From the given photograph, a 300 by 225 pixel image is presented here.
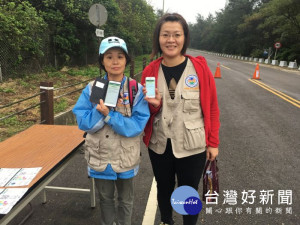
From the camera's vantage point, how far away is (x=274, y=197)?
127 inches

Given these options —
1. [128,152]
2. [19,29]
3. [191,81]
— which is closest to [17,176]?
[128,152]

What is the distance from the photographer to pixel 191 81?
205 cm

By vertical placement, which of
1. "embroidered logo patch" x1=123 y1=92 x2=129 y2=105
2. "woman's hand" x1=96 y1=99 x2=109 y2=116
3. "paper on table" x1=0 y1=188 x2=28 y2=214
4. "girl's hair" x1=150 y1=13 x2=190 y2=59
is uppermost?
"girl's hair" x1=150 y1=13 x2=190 y2=59

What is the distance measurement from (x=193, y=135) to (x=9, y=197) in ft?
4.56

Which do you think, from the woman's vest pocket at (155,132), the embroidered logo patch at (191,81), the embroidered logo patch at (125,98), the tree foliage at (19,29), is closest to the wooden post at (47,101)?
the embroidered logo patch at (125,98)

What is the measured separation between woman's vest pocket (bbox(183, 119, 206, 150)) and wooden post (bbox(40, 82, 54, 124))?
2.61 metres

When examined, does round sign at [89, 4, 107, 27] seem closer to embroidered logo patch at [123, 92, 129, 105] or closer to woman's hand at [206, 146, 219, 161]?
embroidered logo patch at [123, 92, 129, 105]

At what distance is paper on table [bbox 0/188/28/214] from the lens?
1519mm

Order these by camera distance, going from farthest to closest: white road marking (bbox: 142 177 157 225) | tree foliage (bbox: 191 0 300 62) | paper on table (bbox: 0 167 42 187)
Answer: tree foliage (bbox: 191 0 300 62)
white road marking (bbox: 142 177 157 225)
paper on table (bbox: 0 167 42 187)

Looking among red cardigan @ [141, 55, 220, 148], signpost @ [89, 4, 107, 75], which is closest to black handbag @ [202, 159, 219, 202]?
red cardigan @ [141, 55, 220, 148]

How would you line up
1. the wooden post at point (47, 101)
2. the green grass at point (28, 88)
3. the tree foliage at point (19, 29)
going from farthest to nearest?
1. the tree foliage at point (19, 29)
2. the green grass at point (28, 88)
3. the wooden post at point (47, 101)

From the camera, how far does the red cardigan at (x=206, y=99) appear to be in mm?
2070

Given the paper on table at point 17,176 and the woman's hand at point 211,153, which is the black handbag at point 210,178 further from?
the paper on table at point 17,176

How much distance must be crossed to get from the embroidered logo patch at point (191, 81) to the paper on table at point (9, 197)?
1.42 m
